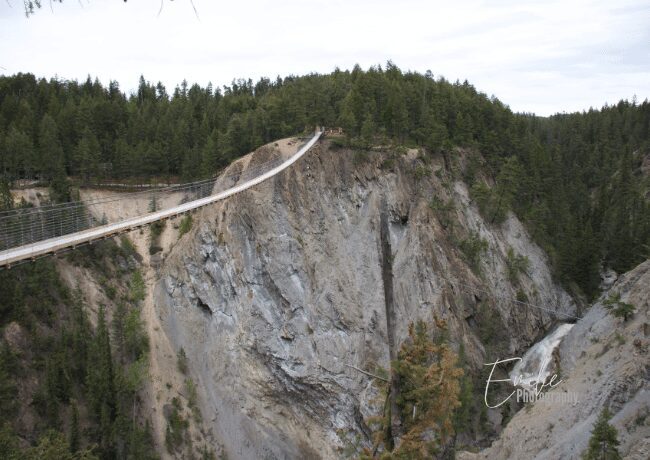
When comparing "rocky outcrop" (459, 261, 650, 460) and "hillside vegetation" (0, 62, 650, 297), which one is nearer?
"rocky outcrop" (459, 261, 650, 460)

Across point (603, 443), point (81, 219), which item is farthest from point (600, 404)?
point (81, 219)

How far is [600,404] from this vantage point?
2127 centimetres

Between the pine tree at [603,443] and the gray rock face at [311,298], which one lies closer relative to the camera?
the pine tree at [603,443]

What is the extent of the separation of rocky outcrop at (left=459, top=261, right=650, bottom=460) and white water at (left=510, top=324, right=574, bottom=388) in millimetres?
10776

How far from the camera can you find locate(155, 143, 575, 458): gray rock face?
38938 millimetres

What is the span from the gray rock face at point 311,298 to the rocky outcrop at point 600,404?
13.4 meters

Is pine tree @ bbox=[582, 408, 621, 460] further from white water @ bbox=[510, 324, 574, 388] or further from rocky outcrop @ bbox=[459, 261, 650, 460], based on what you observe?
white water @ bbox=[510, 324, 574, 388]

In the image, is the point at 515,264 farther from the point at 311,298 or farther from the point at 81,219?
the point at 81,219

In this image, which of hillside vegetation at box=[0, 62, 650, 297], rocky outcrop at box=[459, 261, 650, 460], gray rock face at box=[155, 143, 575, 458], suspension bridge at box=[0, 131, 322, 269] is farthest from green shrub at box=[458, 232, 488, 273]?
rocky outcrop at box=[459, 261, 650, 460]

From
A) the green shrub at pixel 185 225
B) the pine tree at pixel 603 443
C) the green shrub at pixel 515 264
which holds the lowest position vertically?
the green shrub at pixel 515 264

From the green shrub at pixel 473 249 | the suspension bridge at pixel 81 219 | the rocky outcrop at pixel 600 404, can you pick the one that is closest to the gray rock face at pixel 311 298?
the green shrub at pixel 473 249

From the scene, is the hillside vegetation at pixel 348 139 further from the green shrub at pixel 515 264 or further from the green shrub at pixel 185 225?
the green shrub at pixel 185 225

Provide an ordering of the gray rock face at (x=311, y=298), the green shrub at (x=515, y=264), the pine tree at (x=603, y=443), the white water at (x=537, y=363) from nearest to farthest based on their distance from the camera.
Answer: the pine tree at (x=603, y=443), the gray rock face at (x=311, y=298), the white water at (x=537, y=363), the green shrub at (x=515, y=264)

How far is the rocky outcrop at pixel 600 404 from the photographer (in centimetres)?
1836
